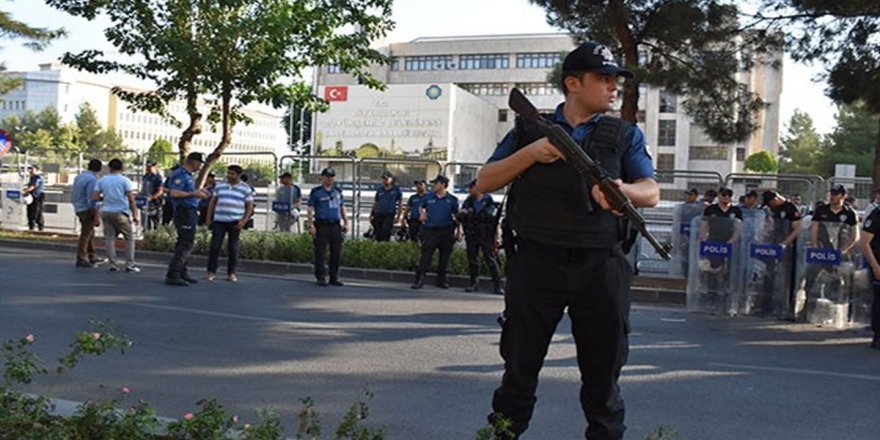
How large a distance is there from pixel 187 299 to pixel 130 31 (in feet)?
27.7

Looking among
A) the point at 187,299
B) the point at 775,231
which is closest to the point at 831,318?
the point at 775,231

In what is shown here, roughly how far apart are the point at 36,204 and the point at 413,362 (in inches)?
706

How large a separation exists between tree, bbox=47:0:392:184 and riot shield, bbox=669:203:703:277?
676 cm

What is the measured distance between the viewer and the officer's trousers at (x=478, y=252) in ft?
45.1

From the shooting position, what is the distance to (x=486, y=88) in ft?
304

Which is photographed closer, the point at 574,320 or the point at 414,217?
the point at 574,320

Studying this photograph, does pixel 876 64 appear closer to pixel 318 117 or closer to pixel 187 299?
pixel 187 299

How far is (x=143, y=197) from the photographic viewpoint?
821 inches

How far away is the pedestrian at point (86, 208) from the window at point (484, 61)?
78.9 metres

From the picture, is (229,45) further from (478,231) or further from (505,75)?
(505,75)

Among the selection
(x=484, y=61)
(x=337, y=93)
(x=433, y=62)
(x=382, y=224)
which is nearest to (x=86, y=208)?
(x=382, y=224)

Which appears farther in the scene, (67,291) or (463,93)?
(463,93)

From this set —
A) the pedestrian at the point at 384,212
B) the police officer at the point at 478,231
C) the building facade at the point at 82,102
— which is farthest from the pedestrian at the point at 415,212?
the building facade at the point at 82,102

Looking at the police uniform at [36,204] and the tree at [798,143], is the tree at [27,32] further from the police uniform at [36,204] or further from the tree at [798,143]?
the tree at [798,143]
